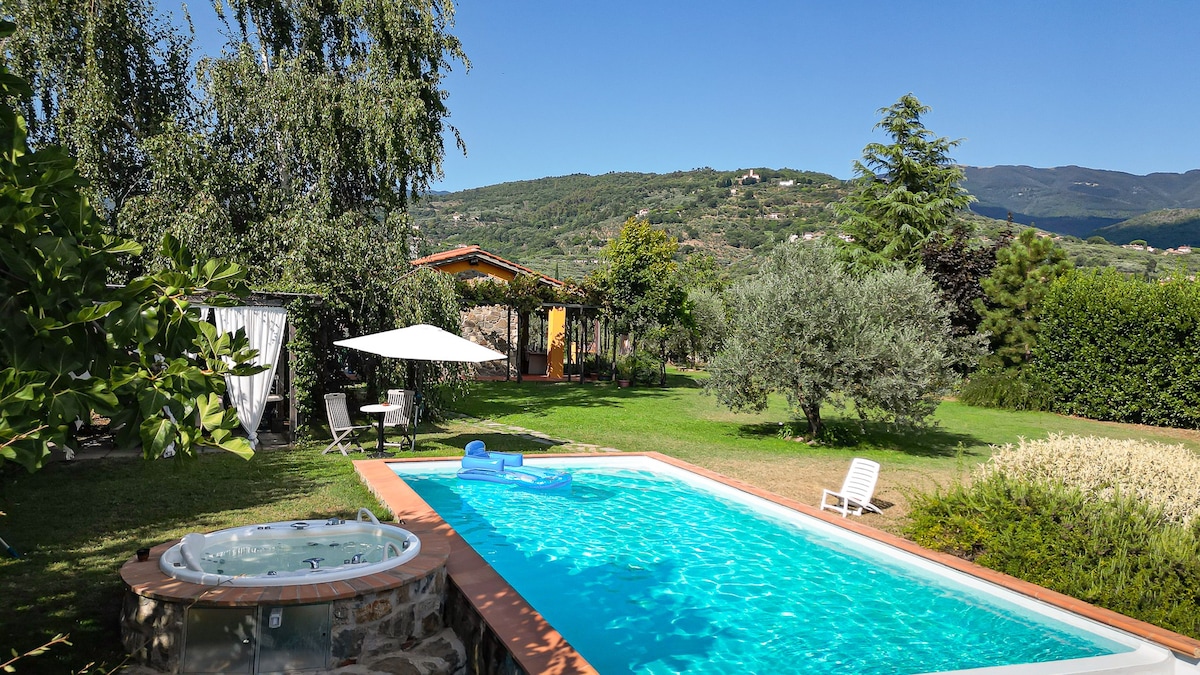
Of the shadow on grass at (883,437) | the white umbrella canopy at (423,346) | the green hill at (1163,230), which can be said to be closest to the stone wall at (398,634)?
the white umbrella canopy at (423,346)

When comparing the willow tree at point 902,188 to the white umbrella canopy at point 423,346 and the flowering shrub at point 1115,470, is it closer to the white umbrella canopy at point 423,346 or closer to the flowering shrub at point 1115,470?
the white umbrella canopy at point 423,346

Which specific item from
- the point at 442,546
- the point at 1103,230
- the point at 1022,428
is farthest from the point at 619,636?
the point at 1103,230

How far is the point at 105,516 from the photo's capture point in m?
7.77

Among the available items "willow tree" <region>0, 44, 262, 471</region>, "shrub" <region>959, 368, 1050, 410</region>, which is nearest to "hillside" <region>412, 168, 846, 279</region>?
"shrub" <region>959, 368, 1050, 410</region>

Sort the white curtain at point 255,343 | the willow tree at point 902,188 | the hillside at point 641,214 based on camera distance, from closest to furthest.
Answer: the white curtain at point 255,343
the willow tree at point 902,188
the hillside at point 641,214

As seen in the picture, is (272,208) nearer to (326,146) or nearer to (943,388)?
(326,146)

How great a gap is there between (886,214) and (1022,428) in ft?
59.0

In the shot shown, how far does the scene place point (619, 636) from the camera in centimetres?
620

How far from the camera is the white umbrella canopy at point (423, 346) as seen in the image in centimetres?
1156

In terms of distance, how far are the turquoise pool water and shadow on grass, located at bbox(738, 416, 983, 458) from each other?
5571mm

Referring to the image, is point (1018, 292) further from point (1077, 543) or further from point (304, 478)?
point (304, 478)

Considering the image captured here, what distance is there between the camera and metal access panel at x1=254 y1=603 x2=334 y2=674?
4.67 meters

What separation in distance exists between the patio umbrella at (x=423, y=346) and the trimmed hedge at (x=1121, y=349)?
17163mm

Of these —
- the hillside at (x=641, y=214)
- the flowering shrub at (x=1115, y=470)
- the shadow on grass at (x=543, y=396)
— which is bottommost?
the shadow on grass at (x=543, y=396)
